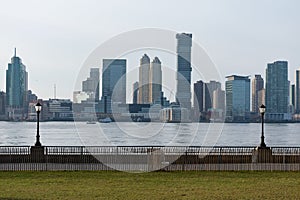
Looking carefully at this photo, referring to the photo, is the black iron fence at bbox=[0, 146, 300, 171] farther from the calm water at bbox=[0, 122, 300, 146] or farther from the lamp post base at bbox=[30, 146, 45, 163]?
the calm water at bbox=[0, 122, 300, 146]

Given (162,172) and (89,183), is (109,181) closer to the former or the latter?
(89,183)

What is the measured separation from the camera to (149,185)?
17.6 m

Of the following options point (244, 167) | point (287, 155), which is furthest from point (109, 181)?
point (287, 155)

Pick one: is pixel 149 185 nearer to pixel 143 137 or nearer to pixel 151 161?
pixel 151 161

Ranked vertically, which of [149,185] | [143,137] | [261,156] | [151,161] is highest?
[261,156]

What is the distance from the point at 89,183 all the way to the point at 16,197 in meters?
3.89

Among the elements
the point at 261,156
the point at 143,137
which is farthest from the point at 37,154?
the point at 143,137

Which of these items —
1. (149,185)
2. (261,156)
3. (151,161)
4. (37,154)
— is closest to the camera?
(149,185)

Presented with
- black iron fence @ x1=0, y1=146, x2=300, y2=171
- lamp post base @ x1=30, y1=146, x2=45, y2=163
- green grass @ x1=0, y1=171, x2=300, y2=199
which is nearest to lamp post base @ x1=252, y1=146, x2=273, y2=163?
black iron fence @ x1=0, y1=146, x2=300, y2=171

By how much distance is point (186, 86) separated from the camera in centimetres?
3606

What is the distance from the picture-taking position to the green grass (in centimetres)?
1512

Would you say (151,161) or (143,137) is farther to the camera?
(143,137)

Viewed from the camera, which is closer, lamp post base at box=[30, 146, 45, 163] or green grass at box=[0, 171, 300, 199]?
green grass at box=[0, 171, 300, 199]

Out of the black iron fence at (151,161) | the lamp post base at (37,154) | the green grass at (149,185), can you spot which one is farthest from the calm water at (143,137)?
the green grass at (149,185)
